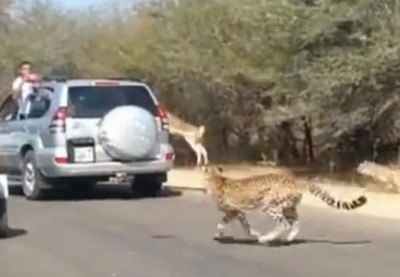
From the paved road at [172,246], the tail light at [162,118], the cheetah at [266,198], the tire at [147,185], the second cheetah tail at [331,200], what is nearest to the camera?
the paved road at [172,246]

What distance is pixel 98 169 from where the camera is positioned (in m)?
20.0

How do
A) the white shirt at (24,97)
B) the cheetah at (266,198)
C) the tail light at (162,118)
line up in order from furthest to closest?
the white shirt at (24,97), the tail light at (162,118), the cheetah at (266,198)

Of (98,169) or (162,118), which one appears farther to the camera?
(162,118)

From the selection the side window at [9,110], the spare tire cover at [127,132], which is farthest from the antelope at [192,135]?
the spare tire cover at [127,132]

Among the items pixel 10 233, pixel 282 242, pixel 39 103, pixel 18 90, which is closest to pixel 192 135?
pixel 18 90

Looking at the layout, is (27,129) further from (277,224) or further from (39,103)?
(277,224)

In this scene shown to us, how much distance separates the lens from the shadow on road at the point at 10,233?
15.4 meters

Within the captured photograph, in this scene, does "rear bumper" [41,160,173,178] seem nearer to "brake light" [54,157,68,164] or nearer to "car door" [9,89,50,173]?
"brake light" [54,157,68,164]

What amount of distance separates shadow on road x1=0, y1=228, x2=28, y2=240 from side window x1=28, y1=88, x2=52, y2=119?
15.6ft

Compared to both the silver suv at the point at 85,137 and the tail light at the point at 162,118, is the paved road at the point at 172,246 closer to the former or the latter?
the silver suv at the point at 85,137

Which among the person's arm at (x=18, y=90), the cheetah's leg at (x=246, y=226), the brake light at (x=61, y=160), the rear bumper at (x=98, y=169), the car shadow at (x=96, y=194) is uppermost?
the person's arm at (x=18, y=90)

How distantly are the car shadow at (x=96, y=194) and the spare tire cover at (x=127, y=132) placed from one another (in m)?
1.21

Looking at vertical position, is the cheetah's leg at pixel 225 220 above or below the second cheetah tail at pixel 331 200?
below

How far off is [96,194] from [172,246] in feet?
26.2
